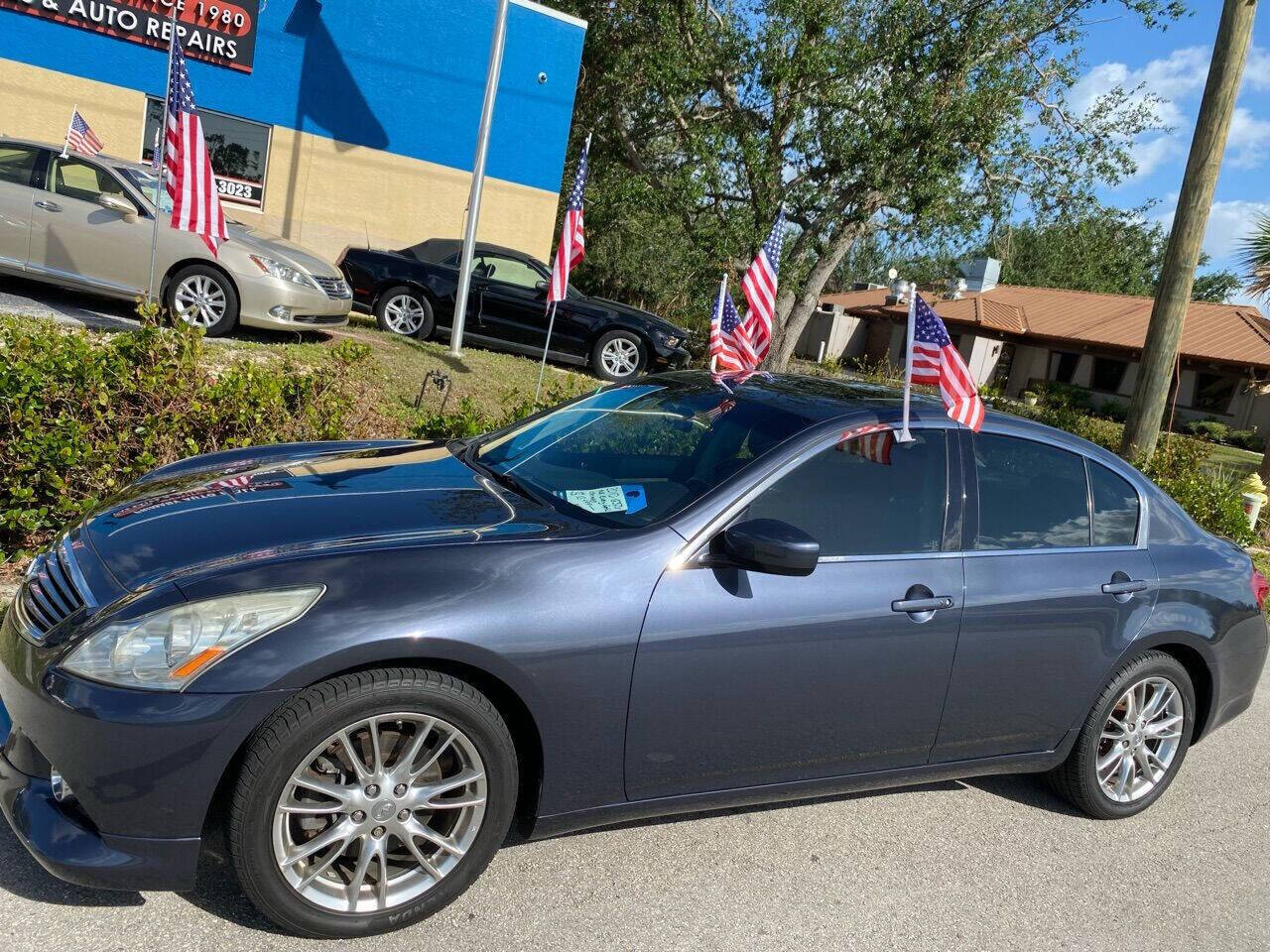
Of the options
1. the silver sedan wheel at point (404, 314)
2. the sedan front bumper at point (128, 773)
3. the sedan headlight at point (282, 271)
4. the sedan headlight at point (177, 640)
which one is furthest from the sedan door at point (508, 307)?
the sedan front bumper at point (128, 773)

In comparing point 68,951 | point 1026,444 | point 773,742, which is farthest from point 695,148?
point 68,951

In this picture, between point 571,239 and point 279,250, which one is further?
point 279,250

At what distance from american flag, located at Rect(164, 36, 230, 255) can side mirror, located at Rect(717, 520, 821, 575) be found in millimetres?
7364

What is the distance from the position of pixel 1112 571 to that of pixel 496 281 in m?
10.8

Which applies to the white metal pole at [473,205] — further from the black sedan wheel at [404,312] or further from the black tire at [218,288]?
the black tire at [218,288]

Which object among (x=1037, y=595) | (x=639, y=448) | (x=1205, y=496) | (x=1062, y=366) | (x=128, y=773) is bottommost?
(x=128, y=773)

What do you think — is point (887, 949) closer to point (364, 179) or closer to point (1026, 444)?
point (1026, 444)

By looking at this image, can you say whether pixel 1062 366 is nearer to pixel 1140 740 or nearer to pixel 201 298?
pixel 201 298

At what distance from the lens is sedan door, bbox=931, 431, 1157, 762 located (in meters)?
3.95

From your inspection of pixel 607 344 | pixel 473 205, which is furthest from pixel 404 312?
pixel 607 344

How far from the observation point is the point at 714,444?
3.93 metres

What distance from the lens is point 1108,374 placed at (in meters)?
38.1

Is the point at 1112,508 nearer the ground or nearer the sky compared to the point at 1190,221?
nearer the ground

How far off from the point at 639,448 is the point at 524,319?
33.8ft
